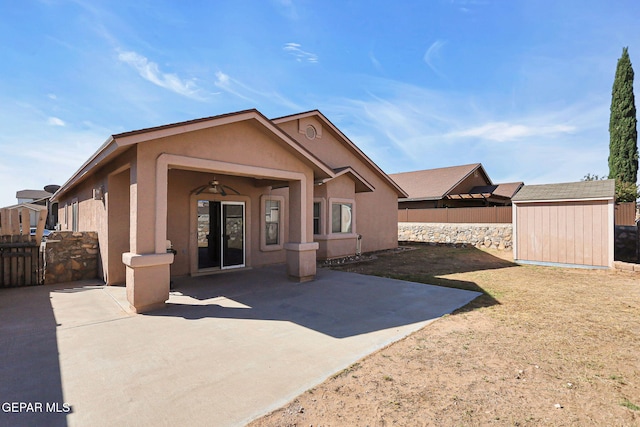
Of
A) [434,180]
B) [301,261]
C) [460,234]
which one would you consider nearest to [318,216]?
[301,261]

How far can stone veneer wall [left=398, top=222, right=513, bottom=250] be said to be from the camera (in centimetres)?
1667

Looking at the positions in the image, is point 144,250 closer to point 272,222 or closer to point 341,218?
point 272,222

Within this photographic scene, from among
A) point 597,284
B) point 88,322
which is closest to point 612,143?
point 597,284

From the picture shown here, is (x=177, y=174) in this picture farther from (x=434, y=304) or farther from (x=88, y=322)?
(x=434, y=304)

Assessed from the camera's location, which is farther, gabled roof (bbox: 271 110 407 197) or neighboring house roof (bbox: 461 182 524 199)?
neighboring house roof (bbox: 461 182 524 199)

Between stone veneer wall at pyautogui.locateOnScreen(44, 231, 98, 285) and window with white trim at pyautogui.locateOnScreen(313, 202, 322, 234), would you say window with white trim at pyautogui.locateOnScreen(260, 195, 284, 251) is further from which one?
stone veneer wall at pyautogui.locateOnScreen(44, 231, 98, 285)

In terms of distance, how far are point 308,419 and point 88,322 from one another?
457 cm

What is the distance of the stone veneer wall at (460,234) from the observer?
656 inches

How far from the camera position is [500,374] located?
3.54 metres

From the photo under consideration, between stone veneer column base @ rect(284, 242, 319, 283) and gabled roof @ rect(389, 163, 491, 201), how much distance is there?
55.6 ft

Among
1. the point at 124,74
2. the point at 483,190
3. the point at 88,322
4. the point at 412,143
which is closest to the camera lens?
the point at 88,322

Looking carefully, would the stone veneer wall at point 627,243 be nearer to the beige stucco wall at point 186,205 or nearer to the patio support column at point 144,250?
the beige stucco wall at point 186,205

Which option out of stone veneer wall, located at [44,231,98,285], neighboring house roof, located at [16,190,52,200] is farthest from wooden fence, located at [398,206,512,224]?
neighboring house roof, located at [16,190,52,200]

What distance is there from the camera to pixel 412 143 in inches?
802
